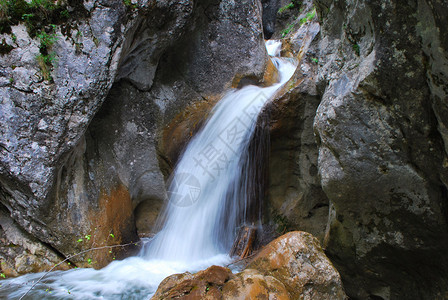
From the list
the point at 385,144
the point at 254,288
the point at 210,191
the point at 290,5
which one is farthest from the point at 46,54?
the point at 290,5

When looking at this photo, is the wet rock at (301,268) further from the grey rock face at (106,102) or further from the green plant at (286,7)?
the green plant at (286,7)

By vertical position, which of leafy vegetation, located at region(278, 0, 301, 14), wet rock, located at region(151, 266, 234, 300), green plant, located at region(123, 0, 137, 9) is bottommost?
wet rock, located at region(151, 266, 234, 300)

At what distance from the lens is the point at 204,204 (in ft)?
Result: 16.7

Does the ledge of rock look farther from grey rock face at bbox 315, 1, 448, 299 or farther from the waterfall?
the waterfall

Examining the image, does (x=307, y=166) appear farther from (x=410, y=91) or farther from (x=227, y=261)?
(x=410, y=91)

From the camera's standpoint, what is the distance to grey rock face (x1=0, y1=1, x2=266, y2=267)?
3.59 m

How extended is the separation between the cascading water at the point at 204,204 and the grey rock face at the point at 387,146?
183 centimetres

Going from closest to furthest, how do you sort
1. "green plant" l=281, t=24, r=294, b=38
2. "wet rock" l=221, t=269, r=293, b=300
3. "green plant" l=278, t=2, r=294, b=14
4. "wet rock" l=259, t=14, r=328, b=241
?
"wet rock" l=221, t=269, r=293, b=300, "wet rock" l=259, t=14, r=328, b=241, "green plant" l=281, t=24, r=294, b=38, "green plant" l=278, t=2, r=294, b=14

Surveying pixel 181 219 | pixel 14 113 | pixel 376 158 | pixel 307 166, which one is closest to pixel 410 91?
pixel 376 158

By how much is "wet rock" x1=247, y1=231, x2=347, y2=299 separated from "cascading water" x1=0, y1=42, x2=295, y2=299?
178cm

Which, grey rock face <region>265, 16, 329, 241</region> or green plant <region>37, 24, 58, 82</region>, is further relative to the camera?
grey rock face <region>265, 16, 329, 241</region>

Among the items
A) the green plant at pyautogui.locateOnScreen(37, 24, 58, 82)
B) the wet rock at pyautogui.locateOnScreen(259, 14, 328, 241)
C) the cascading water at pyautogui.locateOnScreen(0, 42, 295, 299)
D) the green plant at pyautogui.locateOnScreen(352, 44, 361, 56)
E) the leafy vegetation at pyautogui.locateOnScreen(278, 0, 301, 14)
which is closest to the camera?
the green plant at pyautogui.locateOnScreen(352, 44, 361, 56)

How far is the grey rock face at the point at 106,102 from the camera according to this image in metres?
3.59

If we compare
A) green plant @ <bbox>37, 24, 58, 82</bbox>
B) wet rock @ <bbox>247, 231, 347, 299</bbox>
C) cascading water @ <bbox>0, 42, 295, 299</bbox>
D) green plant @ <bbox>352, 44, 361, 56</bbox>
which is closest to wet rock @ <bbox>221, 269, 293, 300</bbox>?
wet rock @ <bbox>247, 231, 347, 299</bbox>
